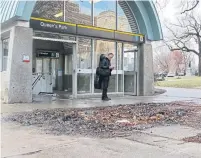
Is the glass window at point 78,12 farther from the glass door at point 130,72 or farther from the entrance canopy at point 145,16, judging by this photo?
the glass door at point 130,72

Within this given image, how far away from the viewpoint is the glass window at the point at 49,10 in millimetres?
13629

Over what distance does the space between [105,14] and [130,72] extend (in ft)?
11.4

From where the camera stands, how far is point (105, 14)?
53.6ft

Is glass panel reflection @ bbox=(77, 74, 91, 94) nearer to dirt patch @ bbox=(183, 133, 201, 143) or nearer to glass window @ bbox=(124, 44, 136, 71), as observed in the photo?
glass window @ bbox=(124, 44, 136, 71)

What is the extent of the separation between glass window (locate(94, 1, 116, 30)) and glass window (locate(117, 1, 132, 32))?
29cm

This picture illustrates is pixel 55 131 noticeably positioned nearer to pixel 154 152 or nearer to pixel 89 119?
pixel 89 119

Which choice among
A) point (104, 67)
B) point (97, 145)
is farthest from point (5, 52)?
point (97, 145)

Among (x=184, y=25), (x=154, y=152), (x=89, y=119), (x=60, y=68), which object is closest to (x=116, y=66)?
(x=60, y=68)

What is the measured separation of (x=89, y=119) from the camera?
26.3 feet

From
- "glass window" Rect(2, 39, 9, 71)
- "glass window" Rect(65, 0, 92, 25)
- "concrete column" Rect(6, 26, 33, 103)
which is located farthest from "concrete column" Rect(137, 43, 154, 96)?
"glass window" Rect(2, 39, 9, 71)

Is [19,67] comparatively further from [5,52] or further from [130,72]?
[130,72]

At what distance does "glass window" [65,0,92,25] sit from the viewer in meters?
14.9

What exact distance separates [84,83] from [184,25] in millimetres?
43452

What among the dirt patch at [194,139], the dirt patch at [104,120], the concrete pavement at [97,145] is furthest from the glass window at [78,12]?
the dirt patch at [194,139]
